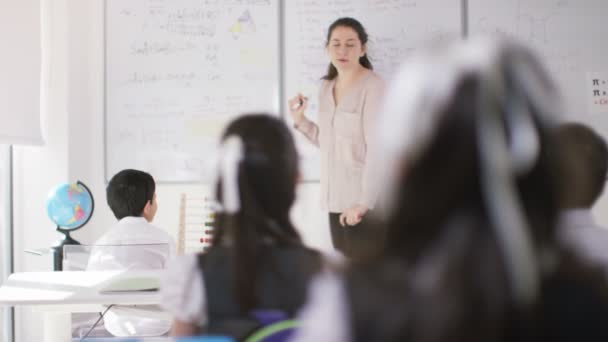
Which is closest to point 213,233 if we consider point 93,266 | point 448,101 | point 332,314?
point 332,314

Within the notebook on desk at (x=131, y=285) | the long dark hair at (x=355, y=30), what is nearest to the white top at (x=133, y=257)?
the notebook on desk at (x=131, y=285)

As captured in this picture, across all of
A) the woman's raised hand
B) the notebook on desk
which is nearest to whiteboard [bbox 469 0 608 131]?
the woman's raised hand

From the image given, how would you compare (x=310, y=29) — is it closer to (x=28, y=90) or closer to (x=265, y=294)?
(x=28, y=90)

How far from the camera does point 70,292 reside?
248 centimetres

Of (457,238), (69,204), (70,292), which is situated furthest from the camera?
(69,204)

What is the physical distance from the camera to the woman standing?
13.3 feet

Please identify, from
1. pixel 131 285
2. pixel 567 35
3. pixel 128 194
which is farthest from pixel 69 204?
pixel 567 35

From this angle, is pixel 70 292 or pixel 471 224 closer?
pixel 471 224

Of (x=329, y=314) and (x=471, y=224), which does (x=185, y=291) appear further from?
(x=471, y=224)

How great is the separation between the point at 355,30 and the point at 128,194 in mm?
1941

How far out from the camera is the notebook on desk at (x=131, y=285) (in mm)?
2482

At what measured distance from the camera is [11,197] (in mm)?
4461

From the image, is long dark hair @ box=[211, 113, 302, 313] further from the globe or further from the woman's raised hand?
the woman's raised hand

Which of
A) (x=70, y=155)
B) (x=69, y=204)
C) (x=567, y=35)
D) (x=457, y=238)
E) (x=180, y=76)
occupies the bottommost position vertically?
(x=69, y=204)
